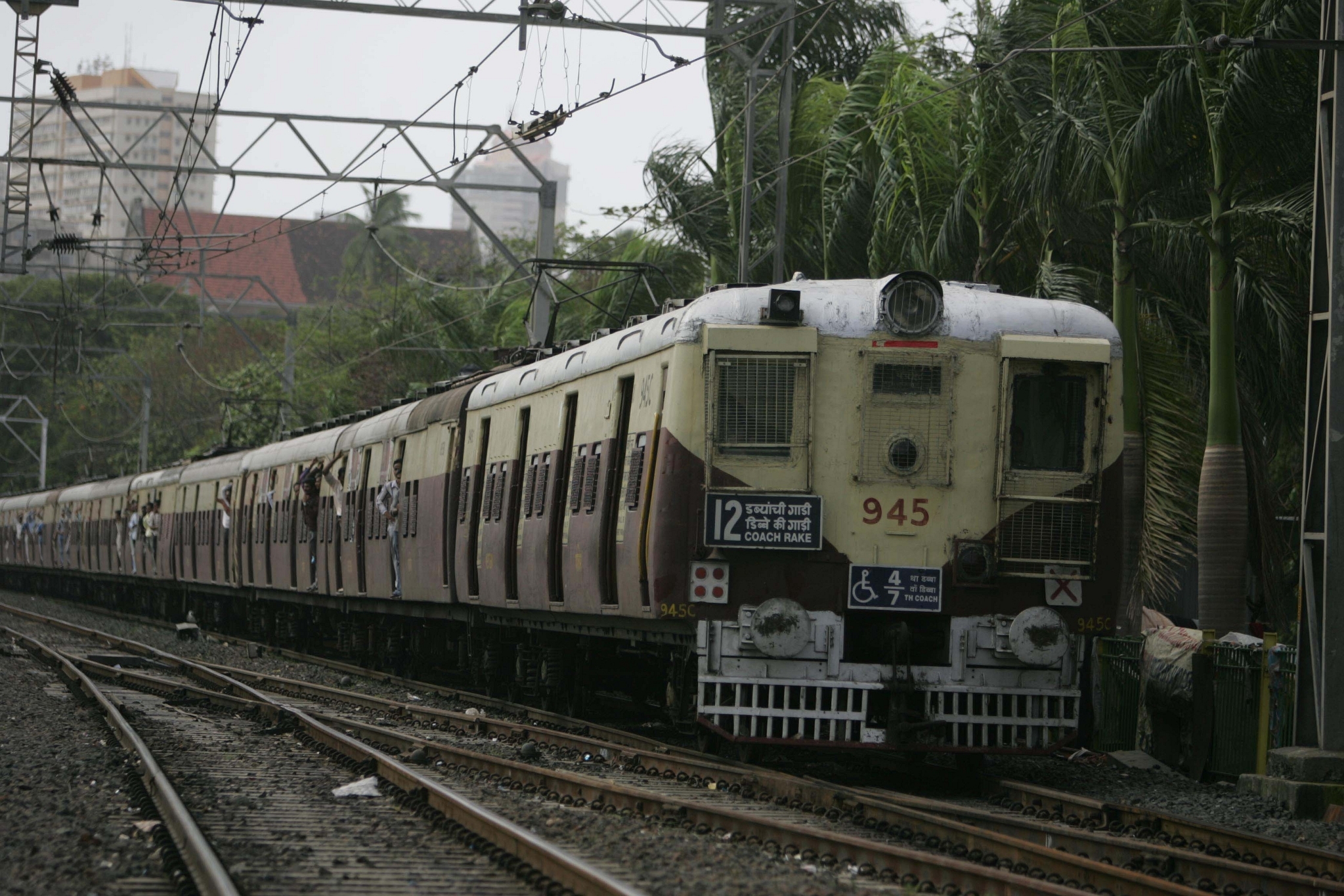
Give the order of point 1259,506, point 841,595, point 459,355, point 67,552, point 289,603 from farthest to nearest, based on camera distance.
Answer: point 67,552, point 459,355, point 289,603, point 1259,506, point 841,595

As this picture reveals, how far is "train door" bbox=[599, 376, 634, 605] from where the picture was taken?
12.5m

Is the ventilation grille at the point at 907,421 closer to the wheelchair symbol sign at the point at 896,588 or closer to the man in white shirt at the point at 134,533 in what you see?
the wheelchair symbol sign at the point at 896,588

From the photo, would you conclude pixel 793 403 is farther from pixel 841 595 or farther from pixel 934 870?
pixel 934 870

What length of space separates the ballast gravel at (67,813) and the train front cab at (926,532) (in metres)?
3.53

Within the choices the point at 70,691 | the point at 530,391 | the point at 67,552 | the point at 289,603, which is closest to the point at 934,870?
the point at 530,391

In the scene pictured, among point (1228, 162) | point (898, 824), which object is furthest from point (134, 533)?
point (898, 824)

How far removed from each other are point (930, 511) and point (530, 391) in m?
→ 5.22

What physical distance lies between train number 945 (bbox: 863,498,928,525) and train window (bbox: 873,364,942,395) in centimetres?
66

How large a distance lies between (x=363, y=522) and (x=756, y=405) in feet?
39.3

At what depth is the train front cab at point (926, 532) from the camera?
1080 centimetres

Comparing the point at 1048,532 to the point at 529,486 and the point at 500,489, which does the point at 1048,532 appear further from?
the point at 500,489

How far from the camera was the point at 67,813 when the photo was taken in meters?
9.34

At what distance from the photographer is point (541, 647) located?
1584cm

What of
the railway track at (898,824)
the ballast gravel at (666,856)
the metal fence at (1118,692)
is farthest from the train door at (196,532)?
the ballast gravel at (666,856)
